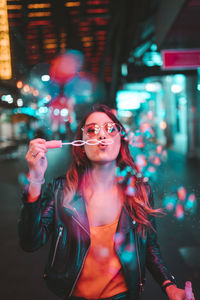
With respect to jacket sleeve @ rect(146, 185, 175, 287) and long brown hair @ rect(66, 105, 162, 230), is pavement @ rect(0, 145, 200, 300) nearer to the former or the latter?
long brown hair @ rect(66, 105, 162, 230)

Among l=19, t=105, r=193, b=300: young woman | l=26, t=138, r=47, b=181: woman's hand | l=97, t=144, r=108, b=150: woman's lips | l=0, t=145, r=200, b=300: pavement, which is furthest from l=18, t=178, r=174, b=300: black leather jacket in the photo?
l=0, t=145, r=200, b=300: pavement

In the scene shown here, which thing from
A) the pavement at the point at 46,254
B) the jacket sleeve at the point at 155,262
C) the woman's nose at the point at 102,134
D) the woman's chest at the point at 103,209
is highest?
the woman's nose at the point at 102,134

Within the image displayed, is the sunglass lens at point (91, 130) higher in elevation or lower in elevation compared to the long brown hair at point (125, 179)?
higher

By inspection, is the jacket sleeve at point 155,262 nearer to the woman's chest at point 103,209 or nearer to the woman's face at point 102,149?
the woman's chest at point 103,209

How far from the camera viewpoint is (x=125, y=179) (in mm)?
1673

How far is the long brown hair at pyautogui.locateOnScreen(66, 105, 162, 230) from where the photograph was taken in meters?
1.54

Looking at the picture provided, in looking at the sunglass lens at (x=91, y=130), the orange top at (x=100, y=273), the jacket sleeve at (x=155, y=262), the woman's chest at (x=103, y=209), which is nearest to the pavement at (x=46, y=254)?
the sunglass lens at (x=91, y=130)

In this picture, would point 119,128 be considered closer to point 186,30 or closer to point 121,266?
point 121,266

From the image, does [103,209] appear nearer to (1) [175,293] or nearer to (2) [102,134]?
(2) [102,134]

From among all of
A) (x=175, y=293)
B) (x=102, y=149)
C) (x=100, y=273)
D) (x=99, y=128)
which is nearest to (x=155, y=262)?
(x=175, y=293)

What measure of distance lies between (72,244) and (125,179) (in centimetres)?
52

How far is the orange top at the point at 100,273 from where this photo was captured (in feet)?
4.48

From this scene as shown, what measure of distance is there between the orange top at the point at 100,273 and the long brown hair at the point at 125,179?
23cm

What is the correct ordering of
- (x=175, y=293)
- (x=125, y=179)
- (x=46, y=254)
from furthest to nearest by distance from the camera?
1. (x=46, y=254)
2. (x=125, y=179)
3. (x=175, y=293)
